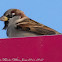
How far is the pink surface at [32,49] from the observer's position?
1.30 ft

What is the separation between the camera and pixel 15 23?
2.68 ft

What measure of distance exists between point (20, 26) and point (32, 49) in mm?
420

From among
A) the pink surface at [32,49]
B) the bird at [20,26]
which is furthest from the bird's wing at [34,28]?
the pink surface at [32,49]

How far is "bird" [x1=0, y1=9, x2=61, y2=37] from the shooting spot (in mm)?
811

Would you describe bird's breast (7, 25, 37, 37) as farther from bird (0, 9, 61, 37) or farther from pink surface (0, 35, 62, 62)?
pink surface (0, 35, 62, 62)

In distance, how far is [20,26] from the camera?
32.3 inches

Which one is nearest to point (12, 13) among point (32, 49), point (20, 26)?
point (20, 26)

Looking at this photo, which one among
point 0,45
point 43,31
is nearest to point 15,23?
point 43,31

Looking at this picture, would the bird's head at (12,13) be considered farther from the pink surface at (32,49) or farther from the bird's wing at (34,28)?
the pink surface at (32,49)

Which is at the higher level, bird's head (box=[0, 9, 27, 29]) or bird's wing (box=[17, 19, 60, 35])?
bird's head (box=[0, 9, 27, 29])

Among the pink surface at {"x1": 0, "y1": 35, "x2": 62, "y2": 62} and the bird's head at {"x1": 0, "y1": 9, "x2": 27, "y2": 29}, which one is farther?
the bird's head at {"x1": 0, "y1": 9, "x2": 27, "y2": 29}

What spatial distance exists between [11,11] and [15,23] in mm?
91

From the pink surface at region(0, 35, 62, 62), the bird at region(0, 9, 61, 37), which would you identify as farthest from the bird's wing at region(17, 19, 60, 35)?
the pink surface at region(0, 35, 62, 62)

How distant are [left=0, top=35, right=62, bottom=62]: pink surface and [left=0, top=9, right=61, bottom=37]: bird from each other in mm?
358
